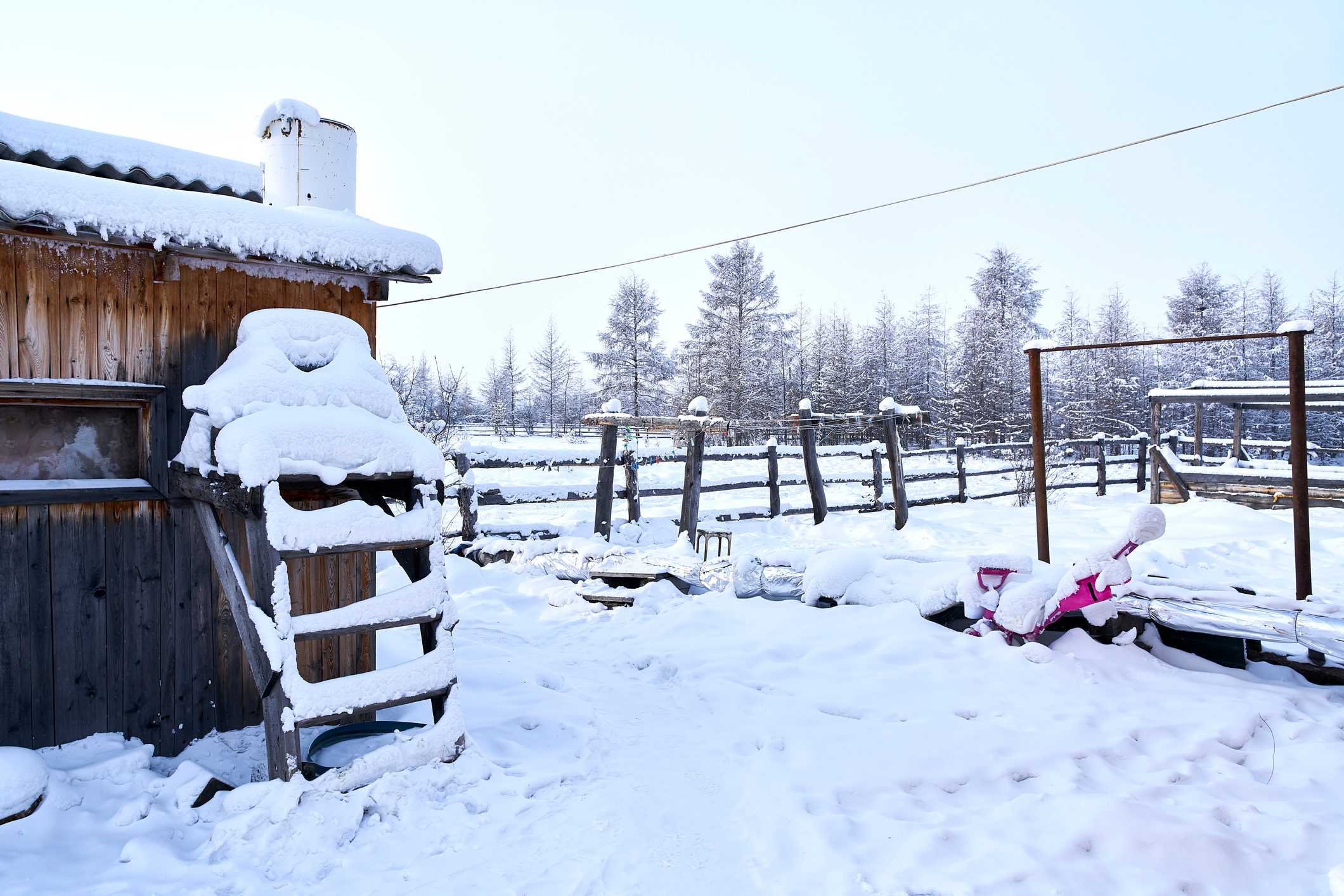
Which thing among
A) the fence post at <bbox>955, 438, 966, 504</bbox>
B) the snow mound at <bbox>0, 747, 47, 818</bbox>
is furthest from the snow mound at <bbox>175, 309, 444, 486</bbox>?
the fence post at <bbox>955, 438, 966, 504</bbox>

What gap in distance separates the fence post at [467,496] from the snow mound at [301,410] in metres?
4.73

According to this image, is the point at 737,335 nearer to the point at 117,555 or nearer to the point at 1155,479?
the point at 1155,479

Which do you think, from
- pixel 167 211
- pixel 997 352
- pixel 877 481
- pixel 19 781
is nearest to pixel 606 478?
pixel 877 481

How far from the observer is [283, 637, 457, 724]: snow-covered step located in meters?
2.77

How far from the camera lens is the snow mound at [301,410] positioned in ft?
9.46

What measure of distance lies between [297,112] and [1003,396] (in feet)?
92.2

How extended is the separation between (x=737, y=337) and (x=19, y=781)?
26.2m

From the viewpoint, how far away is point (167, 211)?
3.17m

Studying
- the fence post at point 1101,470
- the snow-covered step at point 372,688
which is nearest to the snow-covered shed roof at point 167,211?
the snow-covered step at point 372,688

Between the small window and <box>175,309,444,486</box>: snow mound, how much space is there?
379mm

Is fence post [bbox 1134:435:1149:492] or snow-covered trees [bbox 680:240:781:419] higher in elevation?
snow-covered trees [bbox 680:240:781:419]

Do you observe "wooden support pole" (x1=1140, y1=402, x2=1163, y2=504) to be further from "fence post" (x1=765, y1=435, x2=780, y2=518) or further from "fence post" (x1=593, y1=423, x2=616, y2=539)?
"fence post" (x1=593, y1=423, x2=616, y2=539)

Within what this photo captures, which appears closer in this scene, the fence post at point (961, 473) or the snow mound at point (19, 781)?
the snow mound at point (19, 781)

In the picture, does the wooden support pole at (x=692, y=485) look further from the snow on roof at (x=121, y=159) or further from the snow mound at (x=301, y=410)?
the snow mound at (x=301, y=410)
